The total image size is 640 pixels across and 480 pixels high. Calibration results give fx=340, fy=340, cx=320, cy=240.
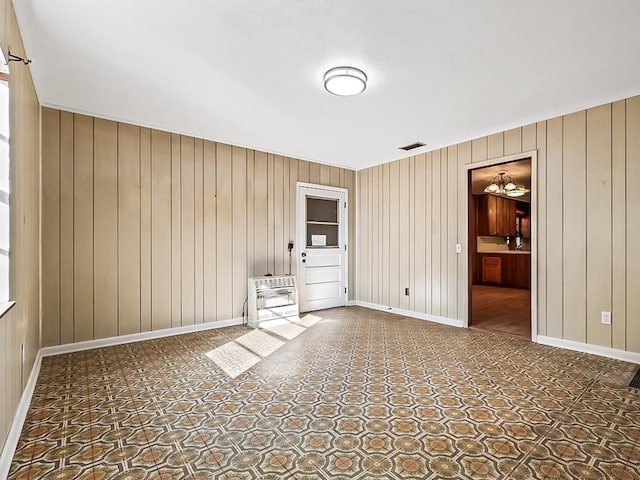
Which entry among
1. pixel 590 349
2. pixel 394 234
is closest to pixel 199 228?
pixel 394 234

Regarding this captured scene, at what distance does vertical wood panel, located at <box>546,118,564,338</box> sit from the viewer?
383 centimetres

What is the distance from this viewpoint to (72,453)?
1896 millimetres

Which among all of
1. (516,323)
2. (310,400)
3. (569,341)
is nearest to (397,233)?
(516,323)

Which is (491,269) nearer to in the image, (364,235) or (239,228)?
(364,235)

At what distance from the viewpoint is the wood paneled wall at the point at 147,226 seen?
365cm

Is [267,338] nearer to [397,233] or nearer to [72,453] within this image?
[72,453]

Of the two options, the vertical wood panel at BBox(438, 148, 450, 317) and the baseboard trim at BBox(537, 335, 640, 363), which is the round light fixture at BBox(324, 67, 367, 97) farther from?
the baseboard trim at BBox(537, 335, 640, 363)

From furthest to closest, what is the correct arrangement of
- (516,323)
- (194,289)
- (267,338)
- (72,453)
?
(516,323), (194,289), (267,338), (72,453)

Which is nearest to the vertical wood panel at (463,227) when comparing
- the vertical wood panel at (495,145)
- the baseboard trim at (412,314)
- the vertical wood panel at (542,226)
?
the baseboard trim at (412,314)

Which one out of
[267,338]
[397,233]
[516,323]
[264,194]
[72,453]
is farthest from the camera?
[397,233]

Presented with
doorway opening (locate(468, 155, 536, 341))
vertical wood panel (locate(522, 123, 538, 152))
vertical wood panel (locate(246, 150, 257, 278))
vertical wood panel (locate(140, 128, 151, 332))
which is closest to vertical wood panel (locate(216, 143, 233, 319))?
vertical wood panel (locate(246, 150, 257, 278))

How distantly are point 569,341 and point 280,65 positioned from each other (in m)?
4.10

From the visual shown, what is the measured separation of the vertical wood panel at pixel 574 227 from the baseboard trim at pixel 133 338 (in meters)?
4.12

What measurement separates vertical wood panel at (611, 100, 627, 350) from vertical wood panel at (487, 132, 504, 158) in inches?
43.5
